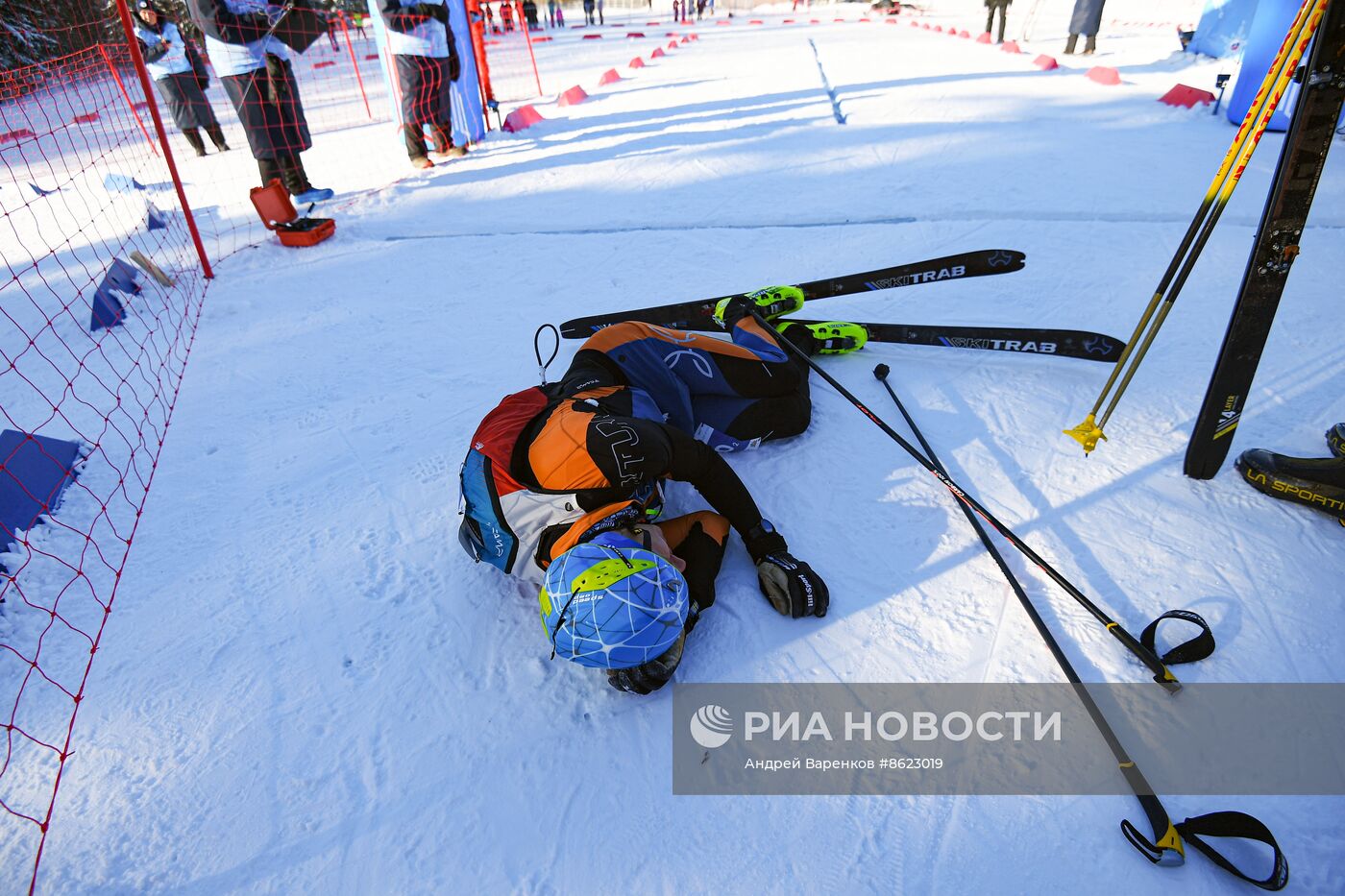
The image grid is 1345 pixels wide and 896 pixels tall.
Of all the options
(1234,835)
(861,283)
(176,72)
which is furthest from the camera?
(176,72)

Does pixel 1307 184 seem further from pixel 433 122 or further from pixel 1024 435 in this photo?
pixel 433 122

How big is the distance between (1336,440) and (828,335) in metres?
1.85

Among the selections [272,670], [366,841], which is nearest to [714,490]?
[366,841]

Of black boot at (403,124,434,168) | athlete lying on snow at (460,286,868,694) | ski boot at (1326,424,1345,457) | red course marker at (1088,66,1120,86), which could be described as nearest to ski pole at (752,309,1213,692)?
athlete lying on snow at (460,286,868,694)

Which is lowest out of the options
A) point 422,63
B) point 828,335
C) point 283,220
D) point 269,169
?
point 828,335

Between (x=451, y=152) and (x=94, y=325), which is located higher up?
(x=451, y=152)

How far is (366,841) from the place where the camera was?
5.21ft

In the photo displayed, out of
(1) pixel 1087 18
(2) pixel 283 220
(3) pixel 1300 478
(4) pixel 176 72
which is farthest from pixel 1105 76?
(4) pixel 176 72

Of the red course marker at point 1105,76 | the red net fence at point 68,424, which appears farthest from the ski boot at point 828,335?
the red course marker at point 1105,76

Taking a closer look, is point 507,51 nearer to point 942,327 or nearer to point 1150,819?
point 942,327

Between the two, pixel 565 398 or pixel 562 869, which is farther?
pixel 565 398

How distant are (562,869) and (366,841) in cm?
47

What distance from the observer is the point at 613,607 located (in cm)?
163

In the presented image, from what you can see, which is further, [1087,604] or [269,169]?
[269,169]
